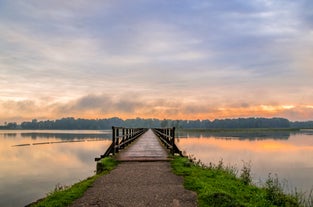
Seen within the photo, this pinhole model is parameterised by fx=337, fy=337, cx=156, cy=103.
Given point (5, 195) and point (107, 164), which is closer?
point (107, 164)

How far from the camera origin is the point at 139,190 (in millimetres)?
9203

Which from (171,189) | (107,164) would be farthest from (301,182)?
(171,189)

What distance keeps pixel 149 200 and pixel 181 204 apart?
81 centimetres

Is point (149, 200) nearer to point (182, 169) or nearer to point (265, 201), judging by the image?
point (265, 201)

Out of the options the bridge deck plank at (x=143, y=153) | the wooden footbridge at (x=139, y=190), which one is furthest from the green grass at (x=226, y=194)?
the bridge deck plank at (x=143, y=153)

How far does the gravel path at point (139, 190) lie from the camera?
788 centimetres

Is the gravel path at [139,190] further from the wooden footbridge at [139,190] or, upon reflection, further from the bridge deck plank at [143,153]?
the bridge deck plank at [143,153]

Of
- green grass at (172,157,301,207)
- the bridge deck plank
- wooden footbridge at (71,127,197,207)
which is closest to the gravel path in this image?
wooden footbridge at (71,127,197,207)

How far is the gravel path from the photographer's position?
7.88 meters

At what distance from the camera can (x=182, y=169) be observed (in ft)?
42.1

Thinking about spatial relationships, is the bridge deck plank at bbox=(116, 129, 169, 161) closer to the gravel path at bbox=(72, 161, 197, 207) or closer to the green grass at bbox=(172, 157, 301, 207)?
the gravel path at bbox=(72, 161, 197, 207)

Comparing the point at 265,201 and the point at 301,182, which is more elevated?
the point at 265,201

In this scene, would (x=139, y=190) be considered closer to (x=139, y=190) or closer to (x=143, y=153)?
(x=139, y=190)

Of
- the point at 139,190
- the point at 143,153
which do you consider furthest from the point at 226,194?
the point at 143,153
